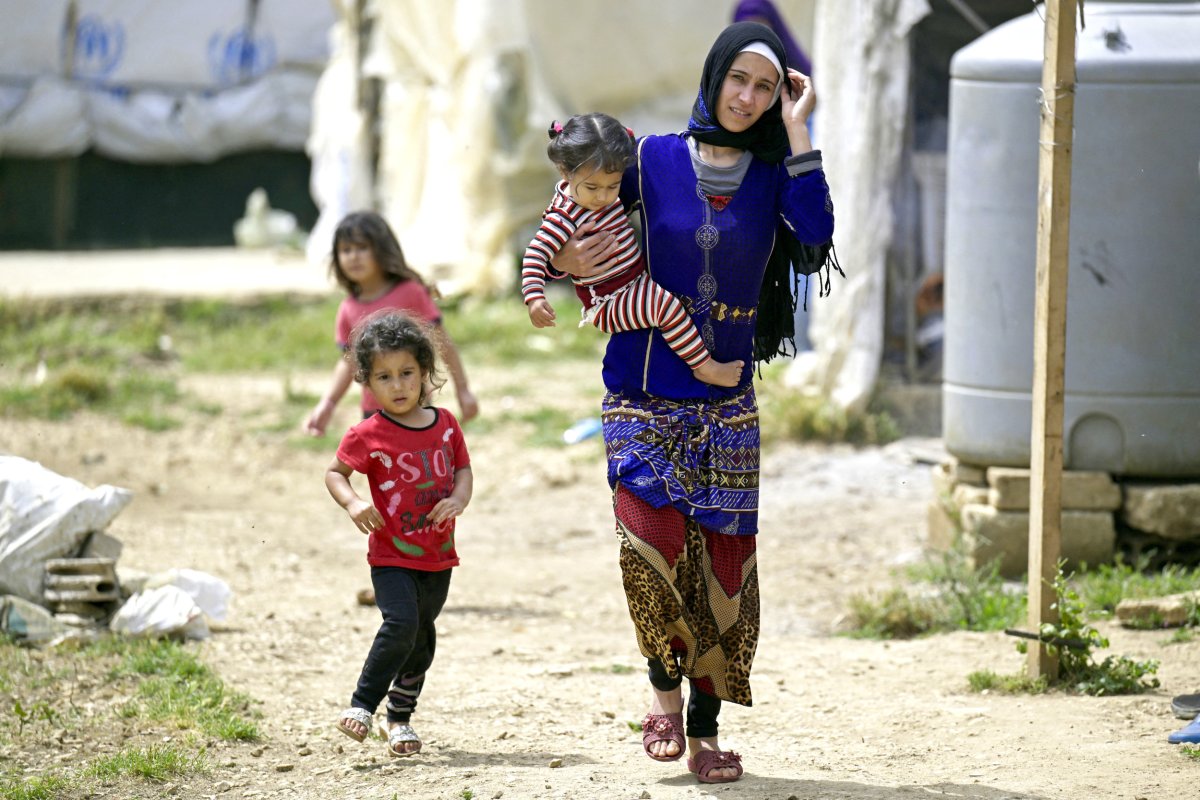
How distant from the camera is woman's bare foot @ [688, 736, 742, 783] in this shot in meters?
3.50

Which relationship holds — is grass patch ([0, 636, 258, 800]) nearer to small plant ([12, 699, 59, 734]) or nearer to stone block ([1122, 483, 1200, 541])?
small plant ([12, 699, 59, 734])

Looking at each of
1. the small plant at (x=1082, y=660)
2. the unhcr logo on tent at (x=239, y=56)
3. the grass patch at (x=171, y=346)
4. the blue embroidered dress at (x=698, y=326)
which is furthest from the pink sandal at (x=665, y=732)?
the unhcr logo on tent at (x=239, y=56)

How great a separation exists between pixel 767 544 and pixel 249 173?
406 inches

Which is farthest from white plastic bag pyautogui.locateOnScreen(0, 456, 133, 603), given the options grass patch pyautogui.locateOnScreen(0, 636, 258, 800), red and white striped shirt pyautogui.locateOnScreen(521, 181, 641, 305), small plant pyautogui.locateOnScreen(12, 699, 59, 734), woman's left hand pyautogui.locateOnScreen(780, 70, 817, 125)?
woman's left hand pyautogui.locateOnScreen(780, 70, 817, 125)

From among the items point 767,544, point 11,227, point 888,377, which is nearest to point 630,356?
point 767,544

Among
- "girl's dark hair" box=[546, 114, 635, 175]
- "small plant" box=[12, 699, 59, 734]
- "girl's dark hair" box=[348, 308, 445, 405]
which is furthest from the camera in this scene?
"small plant" box=[12, 699, 59, 734]

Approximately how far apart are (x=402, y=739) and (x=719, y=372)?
1.30 m

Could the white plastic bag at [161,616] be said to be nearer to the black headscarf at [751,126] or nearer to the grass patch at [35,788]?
the grass patch at [35,788]

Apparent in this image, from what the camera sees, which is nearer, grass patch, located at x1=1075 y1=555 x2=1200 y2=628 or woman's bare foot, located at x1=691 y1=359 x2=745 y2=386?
woman's bare foot, located at x1=691 y1=359 x2=745 y2=386

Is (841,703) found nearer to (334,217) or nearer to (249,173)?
(334,217)

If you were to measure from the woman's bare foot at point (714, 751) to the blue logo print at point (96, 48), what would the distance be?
40.7 feet

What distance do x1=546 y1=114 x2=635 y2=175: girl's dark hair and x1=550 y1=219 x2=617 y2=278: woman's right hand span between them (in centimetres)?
15

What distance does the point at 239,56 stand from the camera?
1487 cm

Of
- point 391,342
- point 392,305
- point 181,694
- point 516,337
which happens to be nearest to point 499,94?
point 516,337
